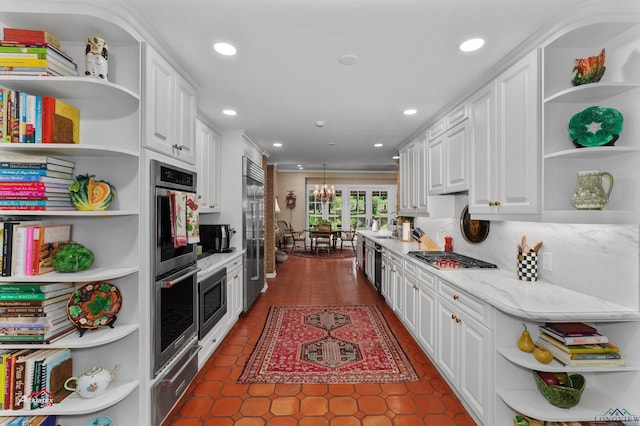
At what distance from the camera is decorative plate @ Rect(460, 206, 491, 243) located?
266 centimetres

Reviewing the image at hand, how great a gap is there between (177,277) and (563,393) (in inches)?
90.5

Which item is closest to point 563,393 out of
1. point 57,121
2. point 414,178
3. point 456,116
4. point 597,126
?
point 597,126

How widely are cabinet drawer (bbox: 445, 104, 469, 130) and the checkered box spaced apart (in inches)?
50.0

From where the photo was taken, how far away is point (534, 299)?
1.61 meters

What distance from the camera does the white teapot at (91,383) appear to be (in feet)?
4.90

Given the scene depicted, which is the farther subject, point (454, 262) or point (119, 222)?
point (454, 262)

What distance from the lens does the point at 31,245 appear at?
56.0 inches

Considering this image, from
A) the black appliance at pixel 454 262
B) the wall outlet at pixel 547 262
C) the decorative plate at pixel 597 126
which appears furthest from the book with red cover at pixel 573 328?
the decorative plate at pixel 597 126

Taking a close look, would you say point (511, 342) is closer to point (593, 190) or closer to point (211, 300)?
point (593, 190)

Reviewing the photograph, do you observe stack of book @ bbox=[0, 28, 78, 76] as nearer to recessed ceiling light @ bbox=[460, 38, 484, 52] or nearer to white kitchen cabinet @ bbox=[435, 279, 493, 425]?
recessed ceiling light @ bbox=[460, 38, 484, 52]

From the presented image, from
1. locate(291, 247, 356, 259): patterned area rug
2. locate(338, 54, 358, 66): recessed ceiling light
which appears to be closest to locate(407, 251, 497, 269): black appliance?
locate(338, 54, 358, 66): recessed ceiling light

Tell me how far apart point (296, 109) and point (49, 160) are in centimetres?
208

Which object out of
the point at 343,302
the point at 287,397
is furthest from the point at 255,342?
the point at 343,302

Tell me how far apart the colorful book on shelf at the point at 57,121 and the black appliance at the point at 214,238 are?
6.28 ft
